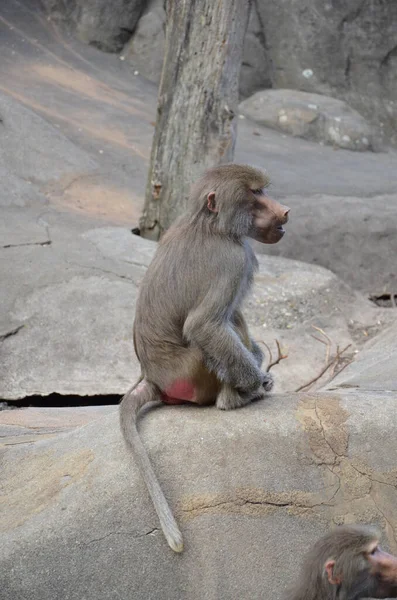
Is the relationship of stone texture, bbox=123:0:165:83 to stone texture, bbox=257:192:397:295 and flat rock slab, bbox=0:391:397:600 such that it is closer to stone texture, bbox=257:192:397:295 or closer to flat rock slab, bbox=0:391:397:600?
stone texture, bbox=257:192:397:295

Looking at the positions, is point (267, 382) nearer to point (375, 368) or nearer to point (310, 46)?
point (375, 368)

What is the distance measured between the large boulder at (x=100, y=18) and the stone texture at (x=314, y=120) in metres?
2.38

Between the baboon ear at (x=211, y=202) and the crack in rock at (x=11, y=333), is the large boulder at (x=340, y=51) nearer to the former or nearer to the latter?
the crack in rock at (x=11, y=333)

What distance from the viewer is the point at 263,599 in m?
3.08

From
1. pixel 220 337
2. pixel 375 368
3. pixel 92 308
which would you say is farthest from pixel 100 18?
pixel 220 337

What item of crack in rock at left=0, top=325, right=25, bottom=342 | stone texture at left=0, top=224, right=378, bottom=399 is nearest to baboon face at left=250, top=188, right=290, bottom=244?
stone texture at left=0, top=224, right=378, bottom=399

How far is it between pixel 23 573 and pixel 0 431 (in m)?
1.52

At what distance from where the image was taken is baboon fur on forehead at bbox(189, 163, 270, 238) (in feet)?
11.3

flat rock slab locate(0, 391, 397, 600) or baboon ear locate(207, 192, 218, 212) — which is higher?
baboon ear locate(207, 192, 218, 212)

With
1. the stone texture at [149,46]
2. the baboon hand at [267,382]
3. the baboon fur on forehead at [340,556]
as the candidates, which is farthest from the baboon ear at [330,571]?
the stone texture at [149,46]

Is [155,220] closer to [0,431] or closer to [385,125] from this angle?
[0,431]

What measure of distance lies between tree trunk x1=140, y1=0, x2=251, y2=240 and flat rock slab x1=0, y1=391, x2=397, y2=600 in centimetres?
436

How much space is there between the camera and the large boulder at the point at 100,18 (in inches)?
507

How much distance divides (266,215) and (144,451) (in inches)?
44.1
